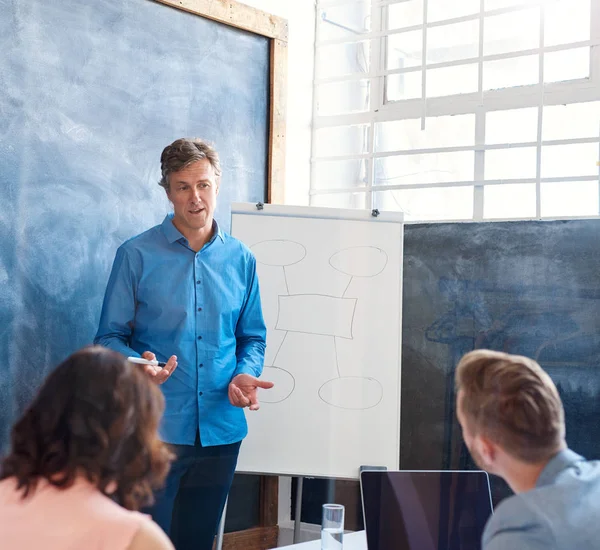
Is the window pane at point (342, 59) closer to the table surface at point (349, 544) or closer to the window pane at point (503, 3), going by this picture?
the window pane at point (503, 3)

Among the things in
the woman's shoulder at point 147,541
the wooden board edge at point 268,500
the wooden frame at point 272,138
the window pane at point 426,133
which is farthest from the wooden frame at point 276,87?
the woman's shoulder at point 147,541

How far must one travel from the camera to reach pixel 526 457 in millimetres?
1356

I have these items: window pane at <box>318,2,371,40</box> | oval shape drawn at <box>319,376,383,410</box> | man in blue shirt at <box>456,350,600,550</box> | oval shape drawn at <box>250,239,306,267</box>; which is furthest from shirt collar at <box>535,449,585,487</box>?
window pane at <box>318,2,371,40</box>

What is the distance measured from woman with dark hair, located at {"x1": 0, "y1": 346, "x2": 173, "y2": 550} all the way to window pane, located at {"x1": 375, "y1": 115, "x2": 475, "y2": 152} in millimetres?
2916

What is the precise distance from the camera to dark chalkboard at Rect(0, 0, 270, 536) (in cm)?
292

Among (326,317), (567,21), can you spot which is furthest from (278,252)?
(567,21)

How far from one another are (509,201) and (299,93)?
1136mm

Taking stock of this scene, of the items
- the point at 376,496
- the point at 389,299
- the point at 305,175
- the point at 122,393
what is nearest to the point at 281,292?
the point at 389,299

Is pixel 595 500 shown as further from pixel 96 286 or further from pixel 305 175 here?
pixel 305 175

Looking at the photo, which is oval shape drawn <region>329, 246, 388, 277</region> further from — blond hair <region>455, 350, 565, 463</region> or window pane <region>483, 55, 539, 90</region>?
blond hair <region>455, 350, 565, 463</region>

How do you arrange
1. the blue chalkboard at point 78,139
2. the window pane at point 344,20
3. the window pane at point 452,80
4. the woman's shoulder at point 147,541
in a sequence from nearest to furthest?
the woman's shoulder at point 147,541, the blue chalkboard at point 78,139, the window pane at point 452,80, the window pane at point 344,20

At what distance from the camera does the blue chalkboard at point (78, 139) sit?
2924mm

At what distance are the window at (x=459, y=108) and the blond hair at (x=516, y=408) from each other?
90.4 inches

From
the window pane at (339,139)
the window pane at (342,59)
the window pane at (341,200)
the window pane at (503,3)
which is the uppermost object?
the window pane at (503,3)
